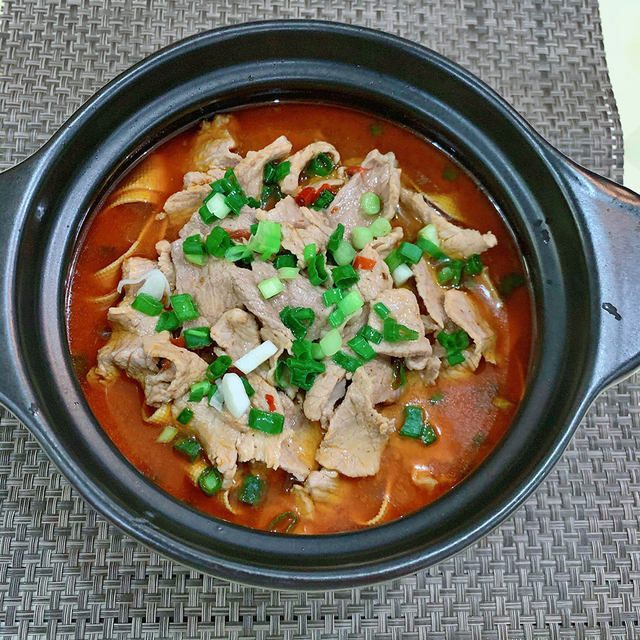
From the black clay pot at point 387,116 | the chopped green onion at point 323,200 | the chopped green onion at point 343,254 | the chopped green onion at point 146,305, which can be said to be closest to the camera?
the black clay pot at point 387,116

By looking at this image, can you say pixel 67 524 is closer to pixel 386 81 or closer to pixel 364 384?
pixel 364 384

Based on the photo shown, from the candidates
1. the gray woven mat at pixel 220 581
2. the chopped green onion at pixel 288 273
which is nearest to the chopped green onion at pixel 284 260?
the chopped green onion at pixel 288 273

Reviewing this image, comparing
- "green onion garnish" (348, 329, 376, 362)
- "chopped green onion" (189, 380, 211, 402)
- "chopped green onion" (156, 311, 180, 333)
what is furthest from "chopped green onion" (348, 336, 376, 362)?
"chopped green onion" (156, 311, 180, 333)

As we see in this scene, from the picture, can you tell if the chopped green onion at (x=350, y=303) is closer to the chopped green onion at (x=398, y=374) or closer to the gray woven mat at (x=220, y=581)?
the chopped green onion at (x=398, y=374)

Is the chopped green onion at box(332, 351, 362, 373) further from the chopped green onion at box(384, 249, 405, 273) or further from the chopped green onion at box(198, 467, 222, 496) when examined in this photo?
the chopped green onion at box(198, 467, 222, 496)

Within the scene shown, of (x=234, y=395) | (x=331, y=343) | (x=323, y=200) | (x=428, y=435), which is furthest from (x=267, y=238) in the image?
(x=428, y=435)

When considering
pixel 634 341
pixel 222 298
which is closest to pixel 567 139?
pixel 634 341

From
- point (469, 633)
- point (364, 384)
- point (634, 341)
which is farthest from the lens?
point (469, 633)
